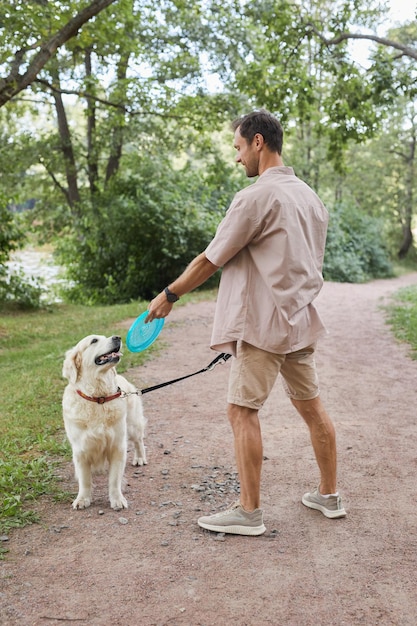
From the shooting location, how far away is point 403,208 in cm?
3562

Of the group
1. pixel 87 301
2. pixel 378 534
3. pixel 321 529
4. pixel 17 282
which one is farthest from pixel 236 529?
pixel 87 301

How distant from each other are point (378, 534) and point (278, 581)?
0.89m

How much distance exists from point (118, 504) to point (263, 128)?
8.65 ft

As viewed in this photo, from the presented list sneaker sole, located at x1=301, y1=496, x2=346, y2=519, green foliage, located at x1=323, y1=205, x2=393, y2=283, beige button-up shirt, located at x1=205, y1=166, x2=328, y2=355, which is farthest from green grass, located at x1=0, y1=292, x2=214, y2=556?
green foliage, located at x1=323, y1=205, x2=393, y2=283

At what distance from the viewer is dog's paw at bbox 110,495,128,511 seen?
4509mm

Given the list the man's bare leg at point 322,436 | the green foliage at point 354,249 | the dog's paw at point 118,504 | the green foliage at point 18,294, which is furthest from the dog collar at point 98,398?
the green foliage at point 354,249

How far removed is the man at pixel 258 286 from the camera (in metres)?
3.73

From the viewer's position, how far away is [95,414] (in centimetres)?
449

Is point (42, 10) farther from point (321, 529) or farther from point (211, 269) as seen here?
point (321, 529)

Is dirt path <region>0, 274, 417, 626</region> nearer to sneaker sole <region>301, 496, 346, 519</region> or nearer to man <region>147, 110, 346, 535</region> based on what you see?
sneaker sole <region>301, 496, 346, 519</region>

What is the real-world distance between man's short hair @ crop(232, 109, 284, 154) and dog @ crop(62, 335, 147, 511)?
1630 mm

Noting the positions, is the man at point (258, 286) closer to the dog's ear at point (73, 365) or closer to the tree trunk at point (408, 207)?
the dog's ear at point (73, 365)

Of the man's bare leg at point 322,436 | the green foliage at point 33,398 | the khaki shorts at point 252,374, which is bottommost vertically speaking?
the green foliage at point 33,398

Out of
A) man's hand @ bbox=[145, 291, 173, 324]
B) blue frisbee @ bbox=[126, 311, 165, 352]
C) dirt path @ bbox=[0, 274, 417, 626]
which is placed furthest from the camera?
blue frisbee @ bbox=[126, 311, 165, 352]
